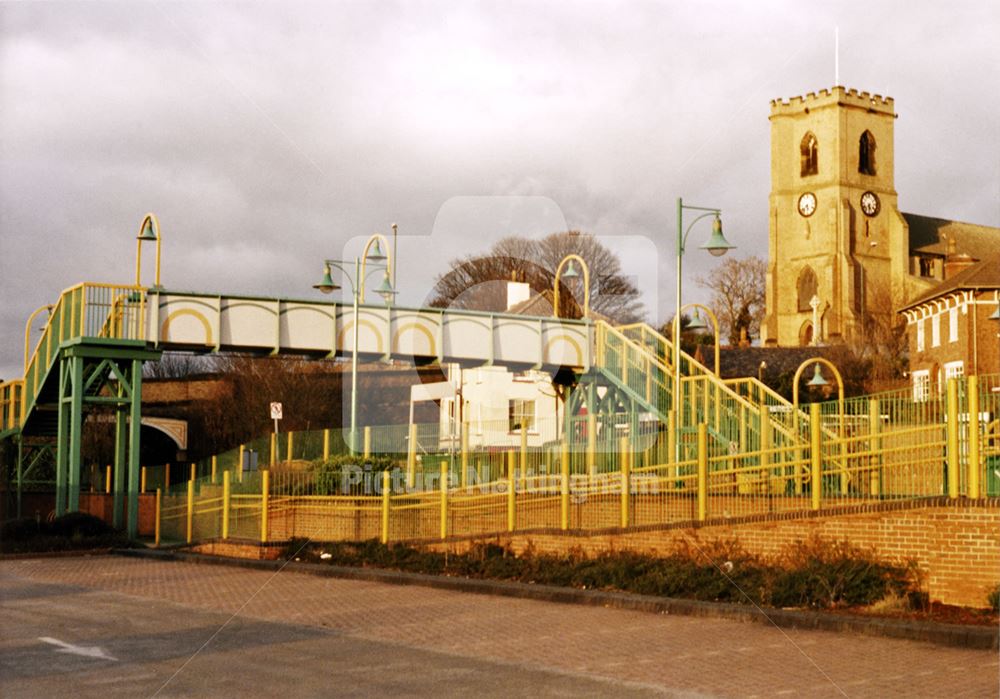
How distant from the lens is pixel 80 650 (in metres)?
11.7

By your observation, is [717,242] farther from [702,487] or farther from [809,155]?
[809,155]

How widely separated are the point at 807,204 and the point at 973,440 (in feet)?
324

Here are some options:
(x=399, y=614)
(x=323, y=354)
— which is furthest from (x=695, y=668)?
(x=323, y=354)

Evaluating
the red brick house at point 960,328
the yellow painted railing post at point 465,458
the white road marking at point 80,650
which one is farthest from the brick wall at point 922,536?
the red brick house at point 960,328

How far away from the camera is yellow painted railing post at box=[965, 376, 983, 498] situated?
13328 mm

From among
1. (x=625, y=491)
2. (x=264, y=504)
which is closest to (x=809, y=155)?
(x=264, y=504)

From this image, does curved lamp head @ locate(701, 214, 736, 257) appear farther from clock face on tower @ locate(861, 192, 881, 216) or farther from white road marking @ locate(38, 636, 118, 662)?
clock face on tower @ locate(861, 192, 881, 216)

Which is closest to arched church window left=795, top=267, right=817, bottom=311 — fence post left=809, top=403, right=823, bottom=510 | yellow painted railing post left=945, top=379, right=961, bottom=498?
fence post left=809, top=403, right=823, bottom=510

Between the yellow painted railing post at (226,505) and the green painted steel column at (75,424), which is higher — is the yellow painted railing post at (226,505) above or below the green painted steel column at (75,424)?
below

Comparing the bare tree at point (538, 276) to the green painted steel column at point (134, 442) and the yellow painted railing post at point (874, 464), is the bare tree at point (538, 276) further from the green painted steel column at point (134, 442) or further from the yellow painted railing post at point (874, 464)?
the yellow painted railing post at point (874, 464)

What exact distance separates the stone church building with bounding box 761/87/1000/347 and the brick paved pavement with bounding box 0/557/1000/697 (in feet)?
282

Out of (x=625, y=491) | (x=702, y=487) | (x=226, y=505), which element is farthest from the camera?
(x=226, y=505)

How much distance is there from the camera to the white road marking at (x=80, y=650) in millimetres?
11244

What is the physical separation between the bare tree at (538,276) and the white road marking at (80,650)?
2985 cm
